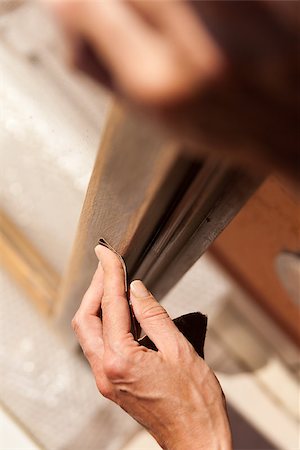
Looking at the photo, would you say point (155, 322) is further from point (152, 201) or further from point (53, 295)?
point (53, 295)

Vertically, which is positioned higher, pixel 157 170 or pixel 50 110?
pixel 157 170

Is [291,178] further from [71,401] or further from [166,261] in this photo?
[71,401]

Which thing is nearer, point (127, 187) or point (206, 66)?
point (206, 66)

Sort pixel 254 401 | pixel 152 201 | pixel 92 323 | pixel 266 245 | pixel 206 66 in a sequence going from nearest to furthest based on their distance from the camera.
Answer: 1. pixel 206 66
2. pixel 152 201
3. pixel 92 323
4. pixel 266 245
5. pixel 254 401

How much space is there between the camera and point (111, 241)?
0.51 metres

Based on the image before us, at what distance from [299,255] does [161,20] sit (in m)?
0.59

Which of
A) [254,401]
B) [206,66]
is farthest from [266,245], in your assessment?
[206,66]

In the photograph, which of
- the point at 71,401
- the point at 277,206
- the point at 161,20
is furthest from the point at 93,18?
the point at 71,401

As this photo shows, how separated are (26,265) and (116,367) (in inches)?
18.0

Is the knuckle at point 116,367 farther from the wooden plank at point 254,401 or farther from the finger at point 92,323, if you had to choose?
the wooden plank at point 254,401

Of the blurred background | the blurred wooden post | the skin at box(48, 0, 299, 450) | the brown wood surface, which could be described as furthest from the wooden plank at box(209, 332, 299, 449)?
the skin at box(48, 0, 299, 450)

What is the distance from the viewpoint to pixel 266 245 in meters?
0.86

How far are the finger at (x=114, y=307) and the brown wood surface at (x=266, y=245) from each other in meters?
0.23

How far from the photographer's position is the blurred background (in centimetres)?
75
